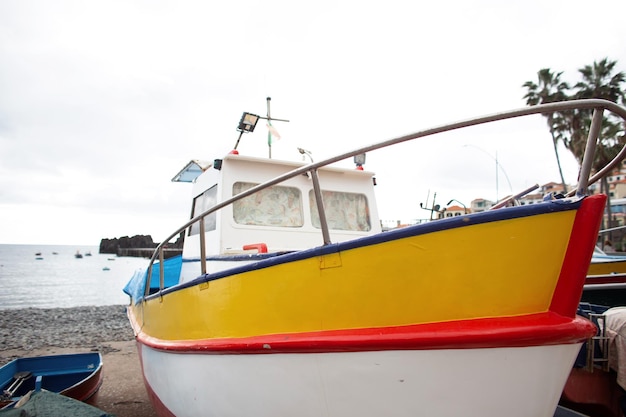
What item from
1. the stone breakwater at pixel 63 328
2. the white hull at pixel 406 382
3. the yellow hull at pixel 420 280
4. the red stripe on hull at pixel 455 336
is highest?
the yellow hull at pixel 420 280

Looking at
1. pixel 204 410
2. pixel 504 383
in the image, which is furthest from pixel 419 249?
pixel 204 410

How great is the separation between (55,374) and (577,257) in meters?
5.74

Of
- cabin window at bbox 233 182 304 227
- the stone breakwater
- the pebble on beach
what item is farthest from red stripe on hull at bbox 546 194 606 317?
the stone breakwater

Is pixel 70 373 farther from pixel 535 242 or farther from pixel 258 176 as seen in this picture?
pixel 535 242

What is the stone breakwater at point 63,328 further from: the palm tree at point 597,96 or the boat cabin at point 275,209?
the palm tree at point 597,96

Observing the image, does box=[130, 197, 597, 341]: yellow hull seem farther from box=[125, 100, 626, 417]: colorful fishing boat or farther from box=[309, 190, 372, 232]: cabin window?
box=[309, 190, 372, 232]: cabin window

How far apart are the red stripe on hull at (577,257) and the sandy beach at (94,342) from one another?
443 centimetres

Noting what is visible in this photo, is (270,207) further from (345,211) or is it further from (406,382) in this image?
(406,382)

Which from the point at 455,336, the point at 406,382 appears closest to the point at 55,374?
the point at 406,382

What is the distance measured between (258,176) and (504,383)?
340 centimetres

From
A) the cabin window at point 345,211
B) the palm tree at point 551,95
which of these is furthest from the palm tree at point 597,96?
the cabin window at point 345,211

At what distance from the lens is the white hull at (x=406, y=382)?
172 cm

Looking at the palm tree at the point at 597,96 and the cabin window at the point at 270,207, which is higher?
the palm tree at the point at 597,96

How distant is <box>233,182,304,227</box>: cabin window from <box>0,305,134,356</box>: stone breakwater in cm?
595
